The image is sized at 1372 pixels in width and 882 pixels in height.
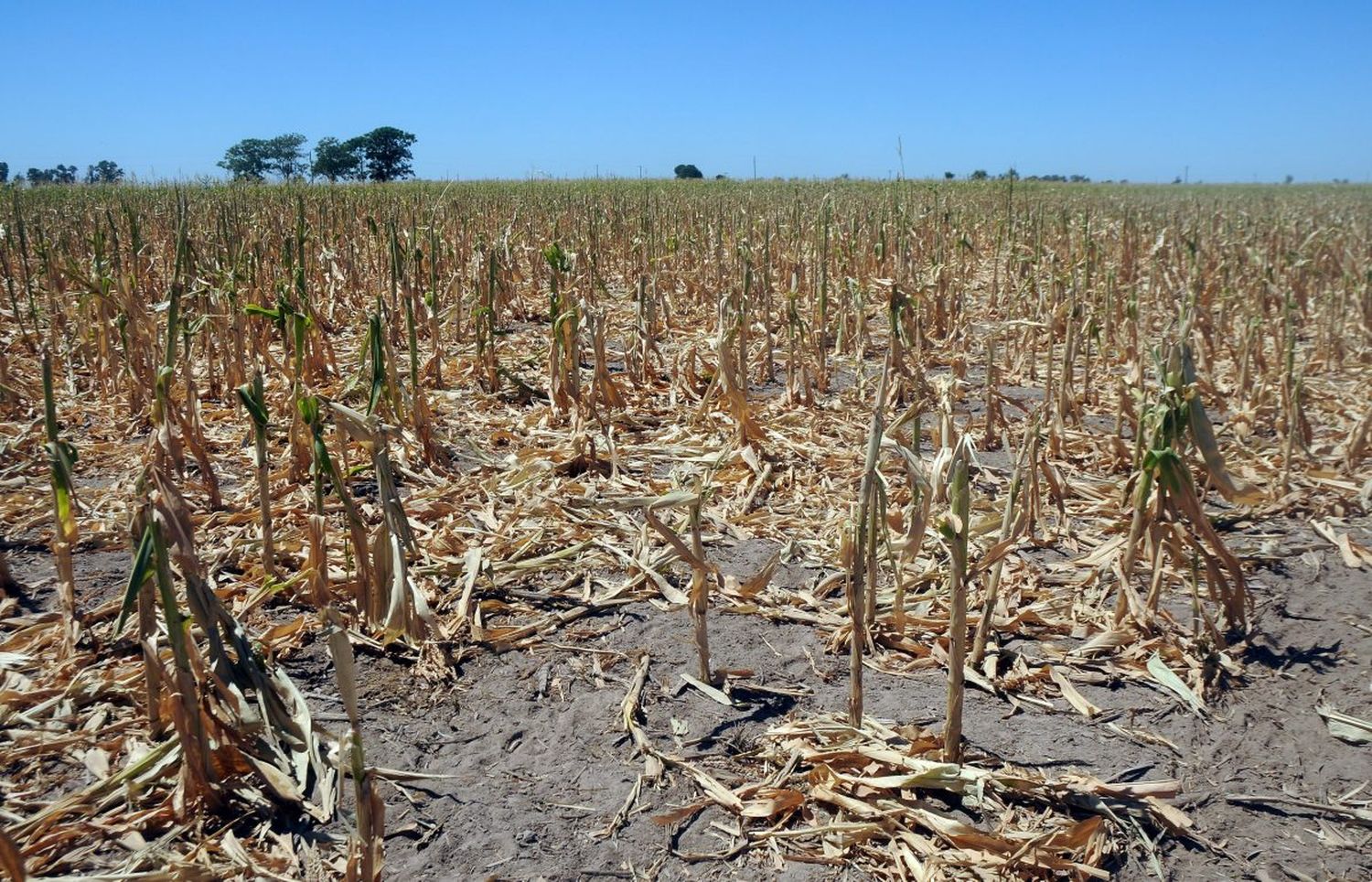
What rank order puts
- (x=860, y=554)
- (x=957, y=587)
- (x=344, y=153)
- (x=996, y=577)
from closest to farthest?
1. (x=957, y=587)
2. (x=860, y=554)
3. (x=996, y=577)
4. (x=344, y=153)

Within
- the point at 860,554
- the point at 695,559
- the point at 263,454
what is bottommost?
the point at 695,559

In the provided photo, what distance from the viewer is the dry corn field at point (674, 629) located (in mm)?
2064

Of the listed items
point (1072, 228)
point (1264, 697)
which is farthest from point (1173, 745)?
point (1072, 228)

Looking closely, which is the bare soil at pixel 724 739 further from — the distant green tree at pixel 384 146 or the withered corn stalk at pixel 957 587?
the distant green tree at pixel 384 146

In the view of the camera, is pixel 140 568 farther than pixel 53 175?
No

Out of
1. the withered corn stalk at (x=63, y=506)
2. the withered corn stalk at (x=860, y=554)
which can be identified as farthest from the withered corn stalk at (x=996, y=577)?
the withered corn stalk at (x=63, y=506)

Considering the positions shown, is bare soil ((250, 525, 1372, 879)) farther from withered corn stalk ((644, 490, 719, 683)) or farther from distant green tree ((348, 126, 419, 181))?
distant green tree ((348, 126, 419, 181))

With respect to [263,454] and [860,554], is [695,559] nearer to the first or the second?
[860,554]

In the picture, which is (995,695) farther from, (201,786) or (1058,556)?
(201,786)

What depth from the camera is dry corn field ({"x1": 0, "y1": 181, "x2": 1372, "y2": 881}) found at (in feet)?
6.77

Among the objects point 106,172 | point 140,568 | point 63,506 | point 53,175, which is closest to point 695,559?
point 140,568

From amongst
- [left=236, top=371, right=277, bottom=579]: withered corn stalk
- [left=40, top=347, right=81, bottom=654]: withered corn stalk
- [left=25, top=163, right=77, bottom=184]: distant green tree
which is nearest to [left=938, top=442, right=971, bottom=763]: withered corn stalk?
[left=236, top=371, right=277, bottom=579]: withered corn stalk

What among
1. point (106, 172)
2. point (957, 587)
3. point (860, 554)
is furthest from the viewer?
point (106, 172)

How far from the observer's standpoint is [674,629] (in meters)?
3.00
